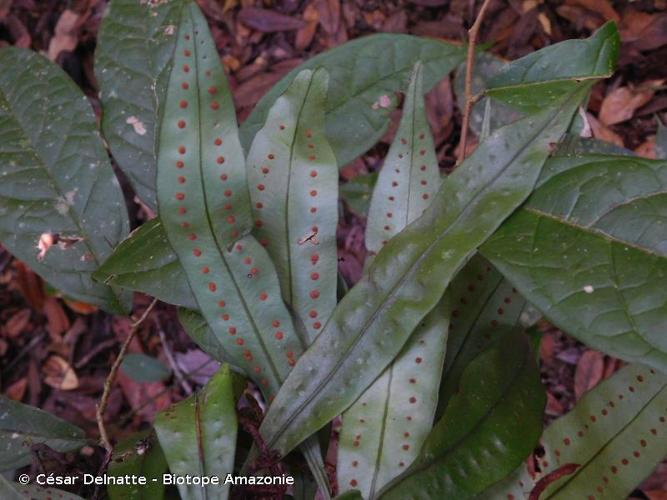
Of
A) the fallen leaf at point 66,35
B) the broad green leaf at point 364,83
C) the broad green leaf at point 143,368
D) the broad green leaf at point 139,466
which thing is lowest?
the broad green leaf at point 143,368

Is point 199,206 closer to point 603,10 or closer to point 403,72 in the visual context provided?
point 403,72

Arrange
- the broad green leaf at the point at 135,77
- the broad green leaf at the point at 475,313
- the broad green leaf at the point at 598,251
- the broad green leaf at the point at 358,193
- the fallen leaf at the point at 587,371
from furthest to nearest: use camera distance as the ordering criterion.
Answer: the fallen leaf at the point at 587,371, the broad green leaf at the point at 358,193, the broad green leaf at the point at 135,77, the broad green leaf at the point at 475,313, the broad green leaf at the point at 598,251

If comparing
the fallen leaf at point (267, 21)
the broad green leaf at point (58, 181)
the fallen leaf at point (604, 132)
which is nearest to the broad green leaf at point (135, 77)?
the broad green leaf at point (58, 181)

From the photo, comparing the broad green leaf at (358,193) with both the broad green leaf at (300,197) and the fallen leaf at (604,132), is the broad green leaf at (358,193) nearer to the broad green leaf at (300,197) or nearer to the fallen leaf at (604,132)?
the broad green leaf at (300,197)

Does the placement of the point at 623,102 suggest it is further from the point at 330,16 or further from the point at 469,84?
the point at 469,84

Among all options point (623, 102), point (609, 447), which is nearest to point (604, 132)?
point (623, 102)

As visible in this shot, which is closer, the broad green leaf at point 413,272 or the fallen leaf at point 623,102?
the broad green leaf at point 413,272

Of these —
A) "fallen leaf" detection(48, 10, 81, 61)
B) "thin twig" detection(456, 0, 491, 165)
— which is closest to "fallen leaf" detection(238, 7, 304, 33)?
"fallen leaf" detection(48, 10, 81, 61)

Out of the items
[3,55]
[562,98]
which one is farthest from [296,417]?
[3,55]
